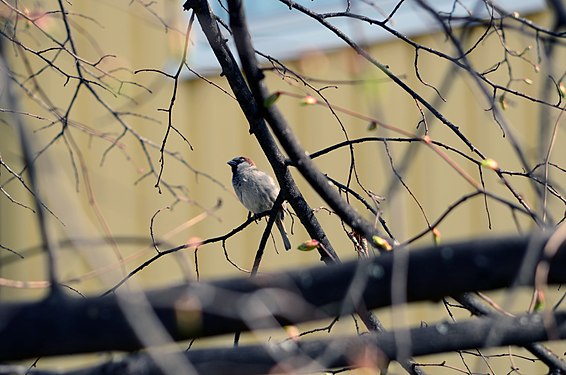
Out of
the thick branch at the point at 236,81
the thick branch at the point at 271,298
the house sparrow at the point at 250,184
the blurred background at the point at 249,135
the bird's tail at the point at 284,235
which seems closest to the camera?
the thick branch at the point at 271,298

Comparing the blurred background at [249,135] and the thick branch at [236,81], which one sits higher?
the blurred background at [249,135]

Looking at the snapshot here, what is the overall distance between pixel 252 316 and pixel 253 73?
767 mm

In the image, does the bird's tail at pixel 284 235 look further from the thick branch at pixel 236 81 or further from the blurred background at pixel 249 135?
the thick branch at pixel 236 81

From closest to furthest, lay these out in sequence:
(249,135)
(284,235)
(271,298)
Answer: (271,298) → (284,235) → (249,135)

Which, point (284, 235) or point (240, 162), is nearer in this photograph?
point (284, 235)

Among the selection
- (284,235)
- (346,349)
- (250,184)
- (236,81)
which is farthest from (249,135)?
(346,349)

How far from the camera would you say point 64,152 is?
194 inches

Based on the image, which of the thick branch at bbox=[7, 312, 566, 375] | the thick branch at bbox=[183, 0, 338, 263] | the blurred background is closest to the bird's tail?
the blurred background

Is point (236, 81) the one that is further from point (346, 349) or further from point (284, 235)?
point (284, 235)

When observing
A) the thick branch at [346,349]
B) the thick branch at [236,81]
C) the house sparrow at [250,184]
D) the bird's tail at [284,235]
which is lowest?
the thick branch at [346,349]

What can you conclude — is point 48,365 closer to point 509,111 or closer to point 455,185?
point 455,185

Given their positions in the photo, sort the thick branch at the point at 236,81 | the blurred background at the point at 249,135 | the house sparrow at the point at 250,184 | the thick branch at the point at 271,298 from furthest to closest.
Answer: the house sparrow at the point at 250,184 < the blurred background at the point at 249,135 < the thick branch at the point at 236,81 < the thick branch at the point at 271,298

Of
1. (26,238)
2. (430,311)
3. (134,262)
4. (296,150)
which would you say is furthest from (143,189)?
(296,150)

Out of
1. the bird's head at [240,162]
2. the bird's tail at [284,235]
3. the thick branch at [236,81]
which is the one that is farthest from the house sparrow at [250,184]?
the thick branch at [236,81]
